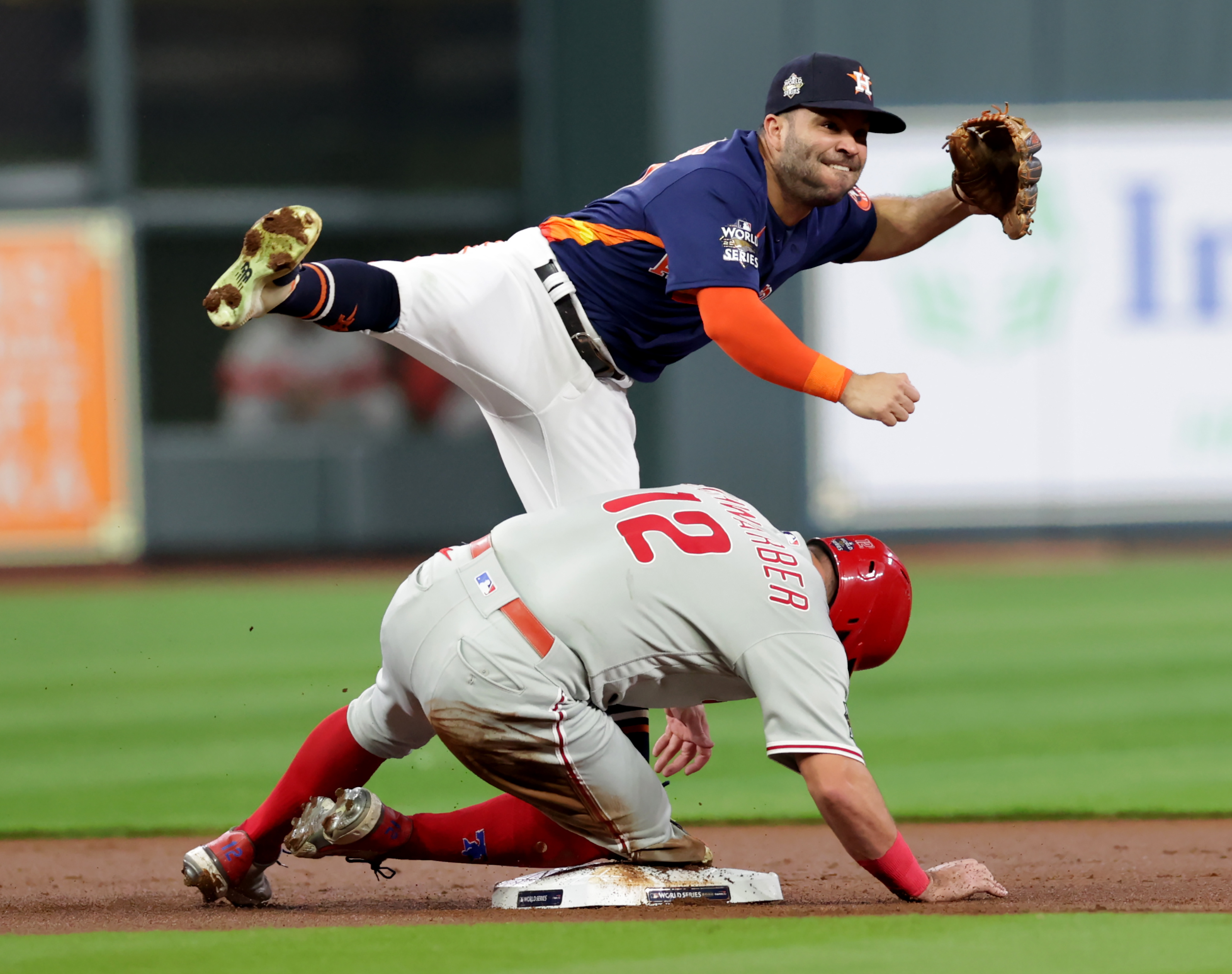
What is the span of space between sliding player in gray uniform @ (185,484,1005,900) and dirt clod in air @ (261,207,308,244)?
80 cm

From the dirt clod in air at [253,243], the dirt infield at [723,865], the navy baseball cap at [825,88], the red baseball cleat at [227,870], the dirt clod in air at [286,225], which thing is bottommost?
the dirt infield at [723,865]

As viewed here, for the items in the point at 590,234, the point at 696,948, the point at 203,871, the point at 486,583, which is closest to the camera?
the point at 696,948

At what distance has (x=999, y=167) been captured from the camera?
469 cm

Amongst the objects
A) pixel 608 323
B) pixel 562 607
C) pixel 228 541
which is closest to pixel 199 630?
pixel 228 541

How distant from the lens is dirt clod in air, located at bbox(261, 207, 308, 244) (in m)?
3.95

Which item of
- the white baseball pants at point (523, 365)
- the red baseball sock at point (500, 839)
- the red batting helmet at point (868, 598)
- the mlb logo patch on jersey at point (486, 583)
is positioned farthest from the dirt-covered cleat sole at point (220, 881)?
the red batting helmet at point (868, 598)

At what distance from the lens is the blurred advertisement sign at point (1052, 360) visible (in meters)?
13.7

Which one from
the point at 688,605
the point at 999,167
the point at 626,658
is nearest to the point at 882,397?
the point at 688,605

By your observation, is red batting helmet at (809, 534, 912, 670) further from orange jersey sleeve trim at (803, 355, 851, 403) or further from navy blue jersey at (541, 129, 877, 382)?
navy blue jersey at (541, 129, 877, 382)

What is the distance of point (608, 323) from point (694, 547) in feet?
3.67

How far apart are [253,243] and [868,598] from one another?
1534mm

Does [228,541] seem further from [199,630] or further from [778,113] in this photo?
[778,113]

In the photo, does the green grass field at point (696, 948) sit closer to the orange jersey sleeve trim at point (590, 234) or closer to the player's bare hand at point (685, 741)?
the player's bare hand at point (685, 741)

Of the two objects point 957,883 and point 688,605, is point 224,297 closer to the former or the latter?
point 688,605
